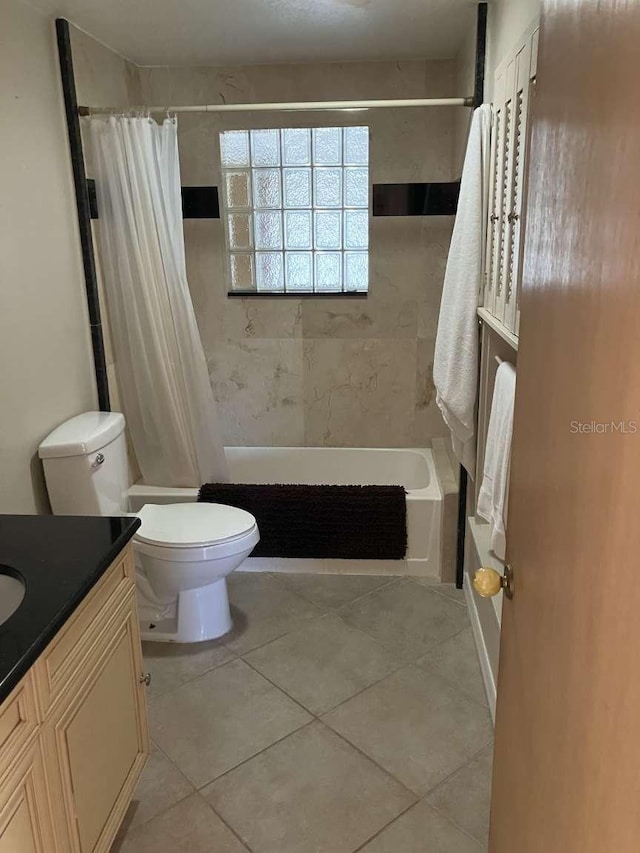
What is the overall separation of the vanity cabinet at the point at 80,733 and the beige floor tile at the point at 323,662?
67cm

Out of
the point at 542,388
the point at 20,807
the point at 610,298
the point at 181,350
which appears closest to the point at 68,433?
the point at 181,350

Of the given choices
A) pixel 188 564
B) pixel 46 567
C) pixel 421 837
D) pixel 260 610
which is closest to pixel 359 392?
pixel 260 610

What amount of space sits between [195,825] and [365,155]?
292 cm

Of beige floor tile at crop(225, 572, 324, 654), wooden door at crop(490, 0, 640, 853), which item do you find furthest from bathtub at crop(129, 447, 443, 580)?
wooden door at crop(490, 0, 640, 853)

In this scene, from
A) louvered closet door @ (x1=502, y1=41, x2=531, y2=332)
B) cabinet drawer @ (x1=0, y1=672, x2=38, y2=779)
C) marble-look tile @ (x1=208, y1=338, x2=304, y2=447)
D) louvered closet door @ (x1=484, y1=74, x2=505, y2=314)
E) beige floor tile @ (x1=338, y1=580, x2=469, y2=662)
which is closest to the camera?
cabinet drawer @ (x1=0, y1=672, x2=38, y2=779)

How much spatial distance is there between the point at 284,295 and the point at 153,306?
2.70 feet

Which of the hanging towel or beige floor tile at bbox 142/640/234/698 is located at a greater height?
the hanging towel

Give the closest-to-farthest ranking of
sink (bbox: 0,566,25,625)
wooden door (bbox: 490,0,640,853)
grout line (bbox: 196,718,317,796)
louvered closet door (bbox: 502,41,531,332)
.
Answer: wooden door (bbox: 490,0,640,853)
sink (bbox: 0,566,25,625)
louvered closet door (bbox: 502,41,531,332)
grout line (bbox: 196,718,317,796)

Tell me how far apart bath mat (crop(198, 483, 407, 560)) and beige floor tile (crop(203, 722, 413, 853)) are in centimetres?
103

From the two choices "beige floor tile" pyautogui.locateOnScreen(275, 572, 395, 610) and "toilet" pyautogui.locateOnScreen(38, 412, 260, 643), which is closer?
"toilet" pyautogui.locateOnScreen(38, 412, 260, 643)

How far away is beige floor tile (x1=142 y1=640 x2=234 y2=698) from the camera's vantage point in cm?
240

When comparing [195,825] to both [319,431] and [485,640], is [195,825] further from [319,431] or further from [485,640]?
[319,431]

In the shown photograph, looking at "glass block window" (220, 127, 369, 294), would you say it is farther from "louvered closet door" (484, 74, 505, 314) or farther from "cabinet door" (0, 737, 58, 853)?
"cabinet door" (0, 737, 58, 853)

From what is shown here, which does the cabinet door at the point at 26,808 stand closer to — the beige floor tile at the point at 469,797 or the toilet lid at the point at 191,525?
the beige floor tile at the point at 469,797
